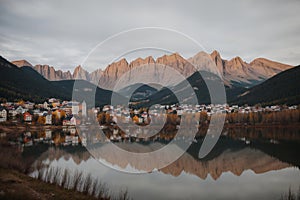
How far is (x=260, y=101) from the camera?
69.0 meters

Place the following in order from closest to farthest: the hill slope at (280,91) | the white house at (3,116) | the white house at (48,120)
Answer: the white house at (3,116) < the white house at (48,120) < the hill slope at (280,91)

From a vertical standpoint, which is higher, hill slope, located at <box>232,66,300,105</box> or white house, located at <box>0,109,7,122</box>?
hill slope, located at <box>232,66,300,105</box>

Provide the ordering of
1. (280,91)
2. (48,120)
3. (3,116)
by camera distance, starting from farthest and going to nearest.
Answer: (280,91) < (48,120) < (3,116)

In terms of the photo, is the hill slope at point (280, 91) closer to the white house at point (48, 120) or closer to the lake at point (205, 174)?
the lake at point (205, 174)

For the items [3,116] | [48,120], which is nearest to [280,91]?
[48,120]

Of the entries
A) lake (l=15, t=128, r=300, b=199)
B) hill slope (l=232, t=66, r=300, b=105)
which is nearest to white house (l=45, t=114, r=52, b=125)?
lake (l=15, t=128, r=300, b=199)

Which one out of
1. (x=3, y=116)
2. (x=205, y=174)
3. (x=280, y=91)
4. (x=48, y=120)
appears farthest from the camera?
(x=280, y=91)

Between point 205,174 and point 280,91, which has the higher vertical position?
point 280,91

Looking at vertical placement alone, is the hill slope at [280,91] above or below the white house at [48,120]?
above

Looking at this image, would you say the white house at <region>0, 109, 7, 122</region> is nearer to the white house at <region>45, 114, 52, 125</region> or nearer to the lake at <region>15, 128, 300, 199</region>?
the white house at <region>45, 114, 52, 125</region>

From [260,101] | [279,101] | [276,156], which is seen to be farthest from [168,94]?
[276,156]

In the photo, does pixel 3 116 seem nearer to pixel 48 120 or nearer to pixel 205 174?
pixel 48 120

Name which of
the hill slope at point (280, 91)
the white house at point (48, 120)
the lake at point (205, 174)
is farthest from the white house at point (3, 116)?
the hill slope at point (280, 91)

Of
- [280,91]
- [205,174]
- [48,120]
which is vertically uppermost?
[280,91]
